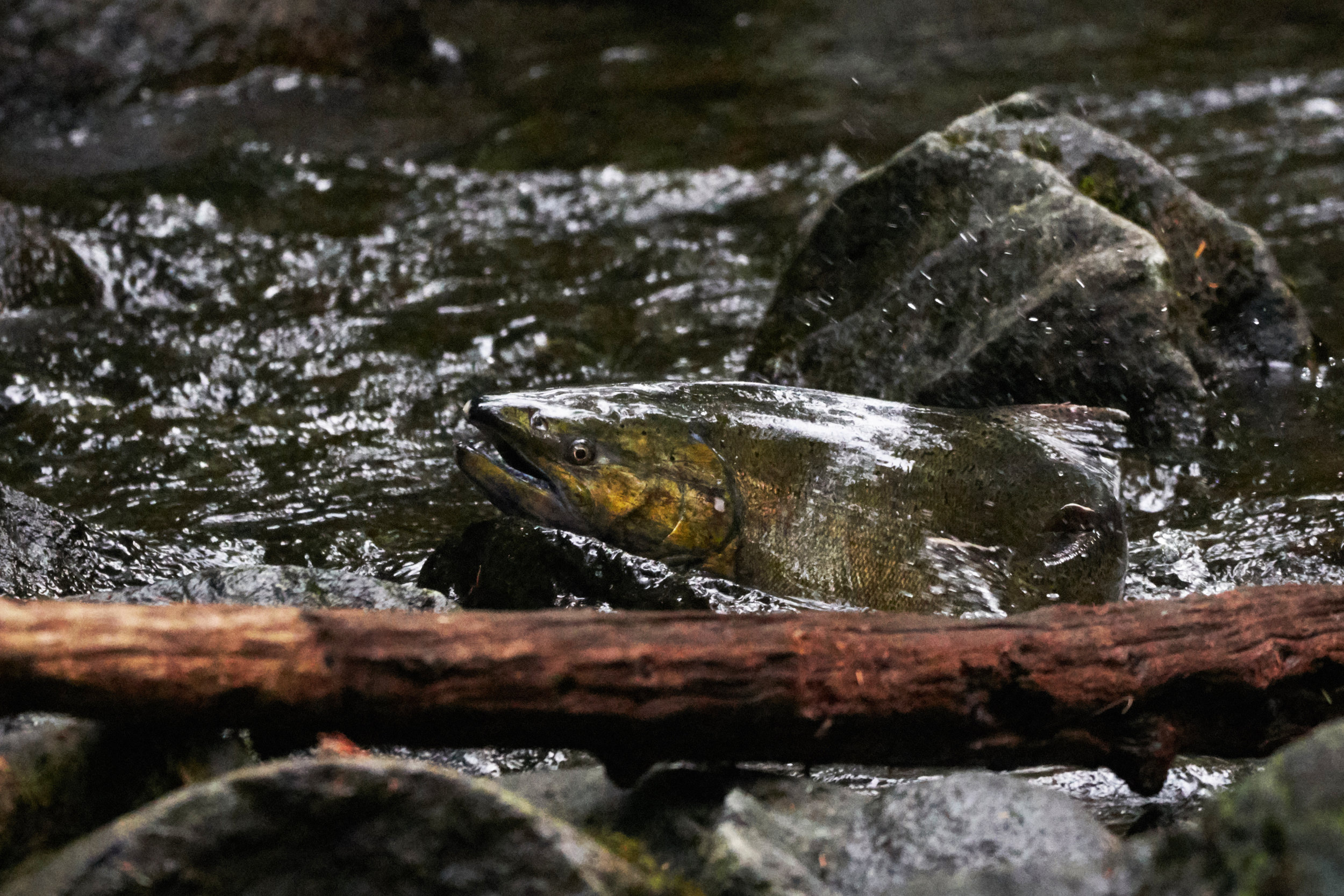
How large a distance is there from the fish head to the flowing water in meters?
0.64

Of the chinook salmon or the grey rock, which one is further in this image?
the chinook salmon

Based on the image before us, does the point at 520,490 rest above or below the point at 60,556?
above

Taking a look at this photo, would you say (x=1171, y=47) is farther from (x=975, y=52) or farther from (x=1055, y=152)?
(x=1055, y=152)

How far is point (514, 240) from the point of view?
7.07 m

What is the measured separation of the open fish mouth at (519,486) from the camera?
3.29 meters

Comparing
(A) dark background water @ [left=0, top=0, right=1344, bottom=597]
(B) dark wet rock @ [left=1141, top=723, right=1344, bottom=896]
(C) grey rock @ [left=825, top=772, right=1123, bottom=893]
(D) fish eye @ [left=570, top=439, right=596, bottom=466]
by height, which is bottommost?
(A) dark background water @ [left=0, top=0, right=1344, bottom=597]

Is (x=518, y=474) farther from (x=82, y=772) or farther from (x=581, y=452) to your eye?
(x=82, y=772)

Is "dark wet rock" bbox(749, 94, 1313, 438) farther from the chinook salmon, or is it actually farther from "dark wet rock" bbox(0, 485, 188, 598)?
"dark wet rock" bbox(0, 485, 188, 598)

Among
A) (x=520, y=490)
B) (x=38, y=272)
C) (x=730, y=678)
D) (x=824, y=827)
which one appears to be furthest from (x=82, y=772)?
(x=38, y=272)

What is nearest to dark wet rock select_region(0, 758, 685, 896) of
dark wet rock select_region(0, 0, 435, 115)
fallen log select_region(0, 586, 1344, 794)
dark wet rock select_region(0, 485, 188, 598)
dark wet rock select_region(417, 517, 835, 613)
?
fallen log select_region(0, 586, 1344, 794)

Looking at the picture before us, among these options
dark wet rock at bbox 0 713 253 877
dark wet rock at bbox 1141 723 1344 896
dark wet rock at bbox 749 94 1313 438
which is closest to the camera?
dark wet rock at bbox 1141 723 1344 896

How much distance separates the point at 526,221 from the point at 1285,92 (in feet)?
19.6

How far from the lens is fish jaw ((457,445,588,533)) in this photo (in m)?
3.29

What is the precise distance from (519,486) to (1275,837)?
211 cm
